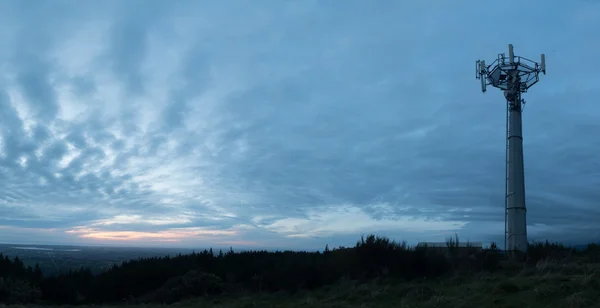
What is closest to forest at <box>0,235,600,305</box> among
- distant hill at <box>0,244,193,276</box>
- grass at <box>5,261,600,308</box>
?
grass at <box>5,261,600,308</box>

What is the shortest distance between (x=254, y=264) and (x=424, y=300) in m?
9.68

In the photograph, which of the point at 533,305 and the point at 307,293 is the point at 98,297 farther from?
the point at 533,305

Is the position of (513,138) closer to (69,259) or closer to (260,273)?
(260,273)

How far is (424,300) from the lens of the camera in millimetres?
12859

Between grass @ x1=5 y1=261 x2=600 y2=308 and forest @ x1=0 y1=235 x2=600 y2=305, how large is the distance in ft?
3.02

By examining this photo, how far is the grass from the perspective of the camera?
11.4 meters

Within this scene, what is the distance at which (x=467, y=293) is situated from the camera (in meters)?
12.8

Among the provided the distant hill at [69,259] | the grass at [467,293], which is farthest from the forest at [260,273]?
the distant hill at [69,259]

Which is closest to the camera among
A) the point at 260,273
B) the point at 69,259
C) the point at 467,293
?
the point at 467,293

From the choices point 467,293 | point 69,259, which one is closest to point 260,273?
point 467,293

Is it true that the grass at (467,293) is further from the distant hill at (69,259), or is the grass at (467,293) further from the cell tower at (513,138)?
the distant hill at (69,259)

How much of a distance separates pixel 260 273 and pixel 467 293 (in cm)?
898

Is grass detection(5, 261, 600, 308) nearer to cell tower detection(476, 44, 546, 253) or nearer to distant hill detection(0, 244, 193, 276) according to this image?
cell tower detection(476, 44, 546, 253)

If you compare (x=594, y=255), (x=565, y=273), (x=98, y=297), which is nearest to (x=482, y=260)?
(x=565, y=273)
